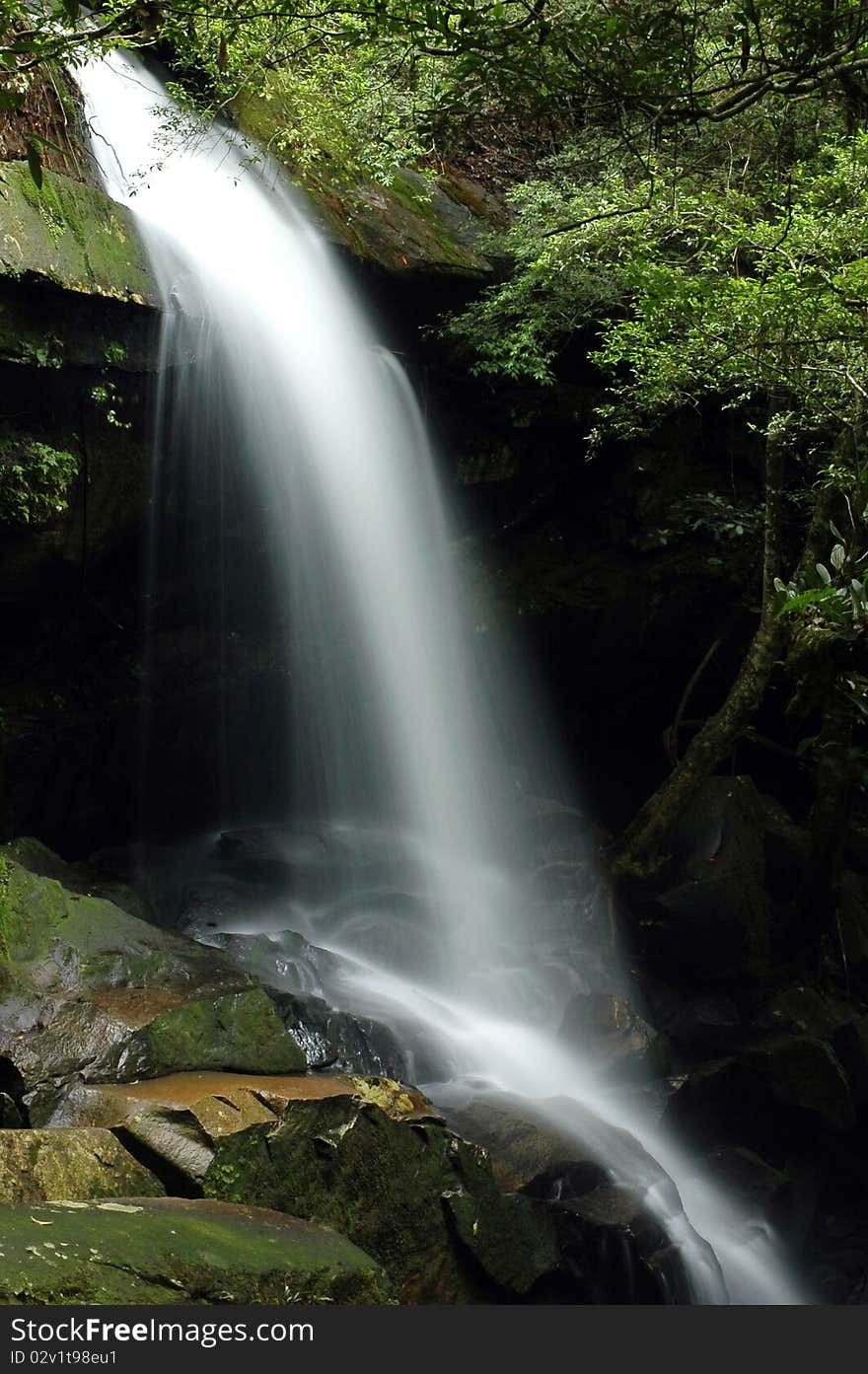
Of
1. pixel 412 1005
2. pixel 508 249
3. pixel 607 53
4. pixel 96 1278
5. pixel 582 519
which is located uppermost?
pixel 508 249

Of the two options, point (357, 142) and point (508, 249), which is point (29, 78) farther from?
point (508, 249)

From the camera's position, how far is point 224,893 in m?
9.55

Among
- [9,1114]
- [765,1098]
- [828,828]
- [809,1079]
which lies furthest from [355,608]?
[9,1114]

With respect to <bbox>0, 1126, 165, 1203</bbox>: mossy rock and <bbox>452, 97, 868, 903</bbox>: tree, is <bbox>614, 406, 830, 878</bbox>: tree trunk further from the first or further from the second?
<bbox>0, 1126, 165, 1203</bbox>: mossy rock

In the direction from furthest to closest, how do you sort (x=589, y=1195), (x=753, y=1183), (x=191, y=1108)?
(x=753, y=1183) < (x=589, y=1195) < (x=191, y=1108)

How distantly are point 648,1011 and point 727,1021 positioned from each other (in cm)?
77

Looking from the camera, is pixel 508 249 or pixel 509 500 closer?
pixel 508 249

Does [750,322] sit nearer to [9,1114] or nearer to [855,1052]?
[855,1052]

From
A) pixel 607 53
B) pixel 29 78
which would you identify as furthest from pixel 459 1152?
pixel 29 78

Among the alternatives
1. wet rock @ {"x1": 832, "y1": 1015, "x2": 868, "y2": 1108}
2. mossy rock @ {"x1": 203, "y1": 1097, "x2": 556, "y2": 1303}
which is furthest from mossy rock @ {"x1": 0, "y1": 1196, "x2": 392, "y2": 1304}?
wet rock @ {"x1": 832, "y1": 1015, "x2": 868, "y2": 1108}

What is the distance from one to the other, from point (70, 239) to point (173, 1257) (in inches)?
276

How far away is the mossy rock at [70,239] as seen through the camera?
727 centimetres

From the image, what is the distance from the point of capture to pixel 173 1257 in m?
3.26

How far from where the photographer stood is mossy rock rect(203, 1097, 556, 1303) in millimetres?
4383
